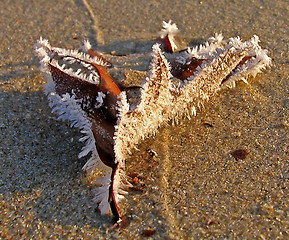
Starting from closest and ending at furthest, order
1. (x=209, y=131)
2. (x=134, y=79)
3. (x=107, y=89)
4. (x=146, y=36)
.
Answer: (x=107, y=89) → (x=209, y=131) → (x=134, y=79) → (x=146, y=36)

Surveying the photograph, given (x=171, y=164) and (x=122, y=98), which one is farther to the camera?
(x=171, y=164)

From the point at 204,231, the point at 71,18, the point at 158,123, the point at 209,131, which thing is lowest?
the point at 204,231

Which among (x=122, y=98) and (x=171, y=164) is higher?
(x=122, y=98)

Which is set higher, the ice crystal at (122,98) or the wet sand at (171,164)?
the ice crystal at (122,98)

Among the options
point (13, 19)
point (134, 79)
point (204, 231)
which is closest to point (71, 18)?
point (13, 19)

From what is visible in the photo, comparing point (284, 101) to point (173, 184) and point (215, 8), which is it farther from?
point (215, 8)

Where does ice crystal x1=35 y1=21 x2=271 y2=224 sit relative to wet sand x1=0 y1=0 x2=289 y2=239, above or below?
above

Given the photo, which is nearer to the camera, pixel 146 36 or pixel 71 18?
pixel 146 36

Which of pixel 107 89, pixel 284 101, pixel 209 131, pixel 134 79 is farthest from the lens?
pixel 134 79
